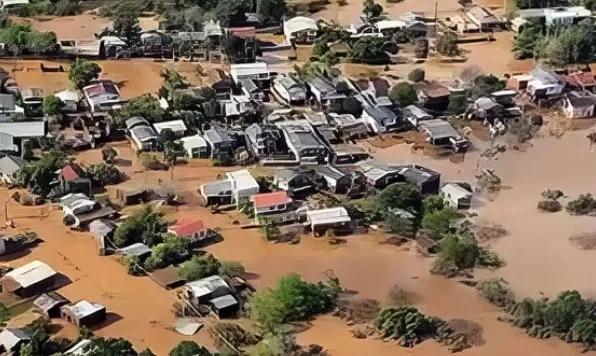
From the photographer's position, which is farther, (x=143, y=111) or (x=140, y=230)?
(x=143, y=111)

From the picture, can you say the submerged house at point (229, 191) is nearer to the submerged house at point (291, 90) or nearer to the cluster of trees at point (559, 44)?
the submerged house at point (291, 90)

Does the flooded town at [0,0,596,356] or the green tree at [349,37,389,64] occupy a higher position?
the green tree at [349,37,389,64]

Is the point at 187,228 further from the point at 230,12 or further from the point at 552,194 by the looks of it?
the point at 230,12

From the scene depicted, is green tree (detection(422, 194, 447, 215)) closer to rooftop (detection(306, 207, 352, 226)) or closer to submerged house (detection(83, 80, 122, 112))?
rooftop (detection(306, 207, 352, 226))

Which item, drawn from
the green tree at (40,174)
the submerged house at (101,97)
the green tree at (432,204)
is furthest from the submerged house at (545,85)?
the green tree at (40,174)

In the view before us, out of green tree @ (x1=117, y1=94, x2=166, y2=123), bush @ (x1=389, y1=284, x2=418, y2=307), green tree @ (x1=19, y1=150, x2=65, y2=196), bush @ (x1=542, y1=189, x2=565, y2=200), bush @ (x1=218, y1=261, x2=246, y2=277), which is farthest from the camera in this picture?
green tree @ (x1=117, y1=94, x2=166, y2=123)

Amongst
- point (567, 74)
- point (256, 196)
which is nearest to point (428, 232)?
point (256, 196)

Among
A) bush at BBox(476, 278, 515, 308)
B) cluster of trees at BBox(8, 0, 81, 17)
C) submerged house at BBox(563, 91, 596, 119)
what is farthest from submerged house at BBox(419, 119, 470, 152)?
cluster of trees at BBox(8, 0, 81, 17)

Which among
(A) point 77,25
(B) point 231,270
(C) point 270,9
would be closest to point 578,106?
(C) point 270,9
